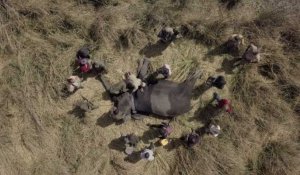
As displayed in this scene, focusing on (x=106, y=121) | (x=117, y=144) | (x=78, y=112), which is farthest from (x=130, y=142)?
(x=78, y=112)

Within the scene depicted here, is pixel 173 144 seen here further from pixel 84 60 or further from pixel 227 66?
pixel 84 60

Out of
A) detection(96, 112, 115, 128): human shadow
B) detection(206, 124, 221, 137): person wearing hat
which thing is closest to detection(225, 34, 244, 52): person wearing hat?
detection(206, 124, 221, 137): person wearing hat

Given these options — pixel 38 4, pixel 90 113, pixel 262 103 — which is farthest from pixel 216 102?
pixel 38 4

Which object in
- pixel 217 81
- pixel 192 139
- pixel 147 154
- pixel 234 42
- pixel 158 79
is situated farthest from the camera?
pixel 158 79

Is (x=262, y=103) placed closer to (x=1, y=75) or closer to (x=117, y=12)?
(x=117, y=12)

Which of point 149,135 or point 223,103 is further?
point 149,135

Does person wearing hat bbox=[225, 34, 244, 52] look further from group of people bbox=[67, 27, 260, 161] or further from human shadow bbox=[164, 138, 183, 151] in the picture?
human shadow bbox=[164, 138, 183, 151]

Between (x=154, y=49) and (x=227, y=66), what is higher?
(x=154, y=49)
